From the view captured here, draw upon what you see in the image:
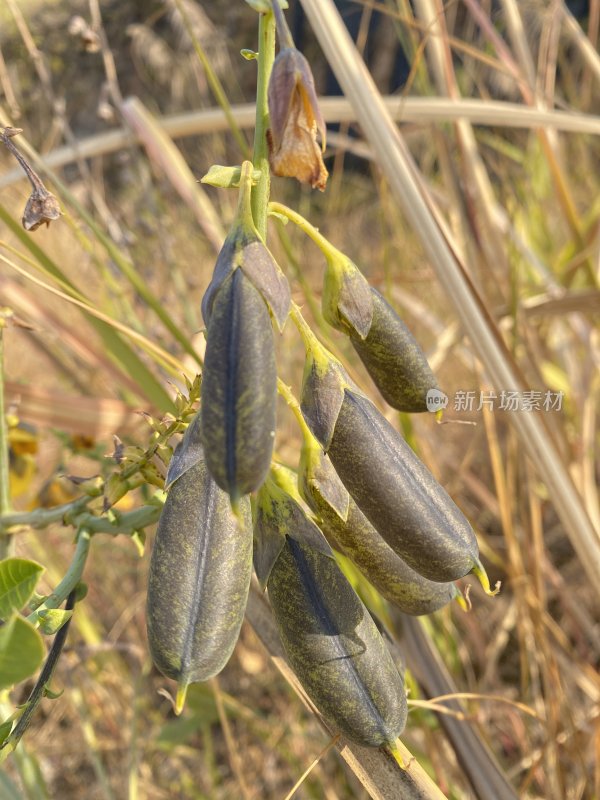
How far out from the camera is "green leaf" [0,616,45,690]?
0.27 m

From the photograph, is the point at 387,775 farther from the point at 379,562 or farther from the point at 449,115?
the point at 449,115

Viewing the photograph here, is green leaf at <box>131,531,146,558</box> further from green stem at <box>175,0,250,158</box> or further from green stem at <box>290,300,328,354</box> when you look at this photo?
green stem at <box>175,0,250,158</box>

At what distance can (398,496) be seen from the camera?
1.22ft

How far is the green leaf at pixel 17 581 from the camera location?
0.33 m

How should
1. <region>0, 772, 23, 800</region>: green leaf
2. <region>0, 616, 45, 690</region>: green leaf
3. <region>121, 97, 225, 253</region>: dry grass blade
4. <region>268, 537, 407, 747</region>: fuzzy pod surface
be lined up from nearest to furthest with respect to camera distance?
<region>0, 616, 45, 690</region>: green leaf
<region>268, 537, 407, 747</region>: fuzzy pod surface
<region>0, 772, 23, 800</region>: green leaf
<region>121, 97, 225, 253</region>: dry grass blade

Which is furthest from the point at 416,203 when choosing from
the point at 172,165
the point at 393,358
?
the point at 172,165

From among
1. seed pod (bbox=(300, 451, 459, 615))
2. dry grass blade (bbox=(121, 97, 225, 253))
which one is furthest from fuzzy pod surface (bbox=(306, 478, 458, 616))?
dry grass blade (bbox=(121, 97, 225, 253))

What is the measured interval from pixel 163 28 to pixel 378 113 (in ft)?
16.8

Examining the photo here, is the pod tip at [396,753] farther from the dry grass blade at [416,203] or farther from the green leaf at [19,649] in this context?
the dry grass blade at [416,203]

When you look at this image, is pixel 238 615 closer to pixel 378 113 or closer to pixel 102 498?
pixel 102 498

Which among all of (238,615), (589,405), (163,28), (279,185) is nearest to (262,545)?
(238,615)

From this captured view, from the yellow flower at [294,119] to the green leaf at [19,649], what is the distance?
8.3 inches

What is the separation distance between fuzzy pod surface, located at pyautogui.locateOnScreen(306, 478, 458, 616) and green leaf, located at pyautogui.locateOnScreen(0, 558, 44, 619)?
0.14 meters

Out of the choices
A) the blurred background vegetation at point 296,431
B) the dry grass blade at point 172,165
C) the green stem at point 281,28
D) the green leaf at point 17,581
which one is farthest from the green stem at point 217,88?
the green leaf at point 17,581
